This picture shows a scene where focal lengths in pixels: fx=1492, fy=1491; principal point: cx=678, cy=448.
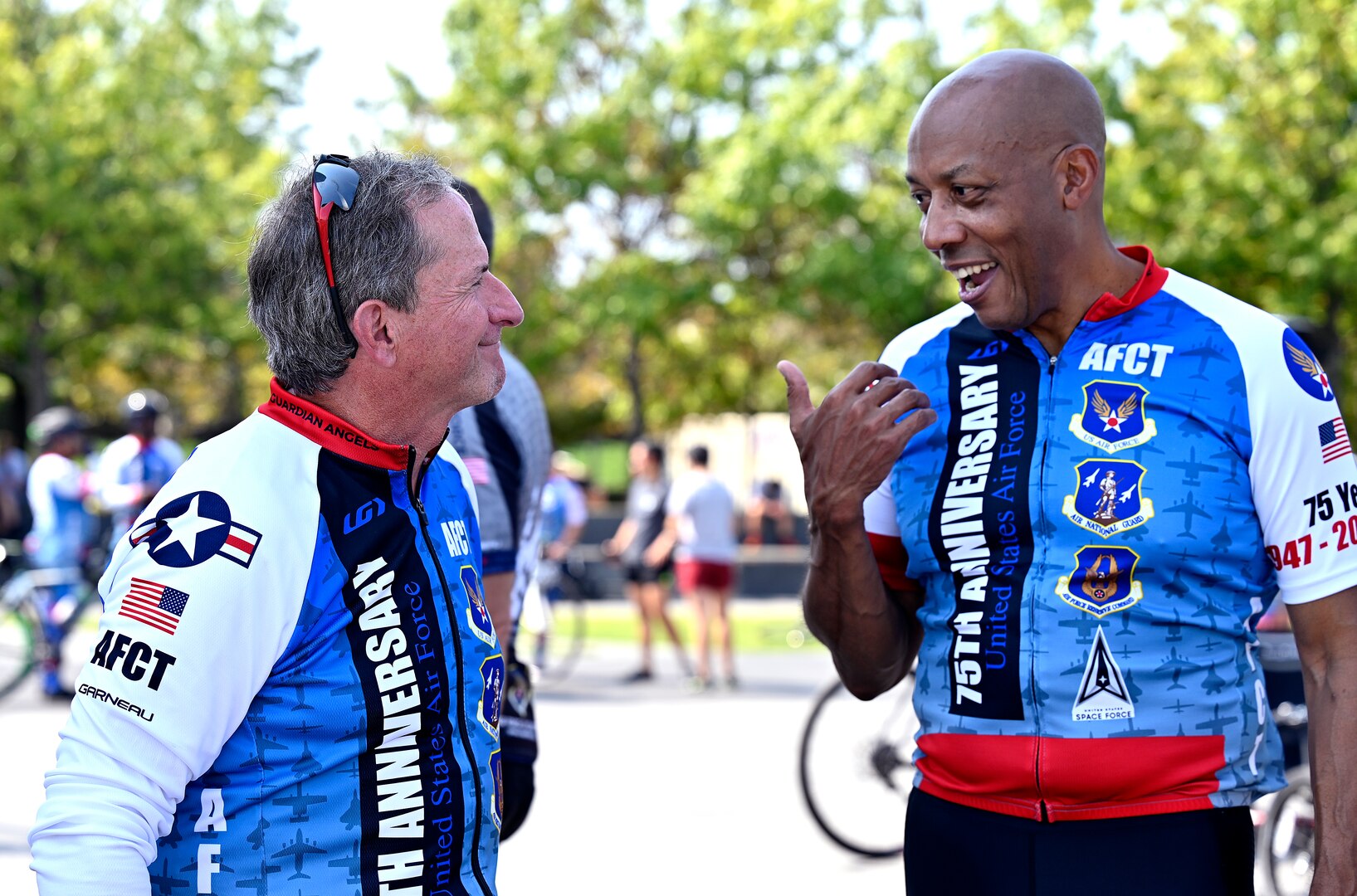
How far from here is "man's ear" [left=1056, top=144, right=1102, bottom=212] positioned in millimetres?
2488

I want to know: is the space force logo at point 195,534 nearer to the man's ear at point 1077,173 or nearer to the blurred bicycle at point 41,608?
the man's ear at point 1077,173

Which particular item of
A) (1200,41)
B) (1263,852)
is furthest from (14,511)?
(1200,41)

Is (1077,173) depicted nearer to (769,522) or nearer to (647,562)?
(647,562)

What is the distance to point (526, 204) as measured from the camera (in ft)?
93.3

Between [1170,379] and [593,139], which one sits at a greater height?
[593,139]

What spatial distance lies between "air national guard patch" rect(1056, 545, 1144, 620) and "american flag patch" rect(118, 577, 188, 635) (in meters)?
1.35

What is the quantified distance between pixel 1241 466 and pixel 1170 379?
0.18 metres

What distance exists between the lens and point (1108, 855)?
2367 mm

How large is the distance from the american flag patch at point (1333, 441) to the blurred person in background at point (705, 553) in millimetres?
10098

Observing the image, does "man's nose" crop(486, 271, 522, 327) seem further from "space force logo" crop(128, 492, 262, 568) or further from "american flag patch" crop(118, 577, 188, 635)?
"american flag patch" crop(118, 577, 188, 635)

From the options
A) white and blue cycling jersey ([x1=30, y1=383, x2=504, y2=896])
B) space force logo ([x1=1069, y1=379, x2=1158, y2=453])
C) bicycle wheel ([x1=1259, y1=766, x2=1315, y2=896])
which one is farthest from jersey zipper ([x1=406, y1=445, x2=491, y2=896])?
bicycle wheel ([x1=1259, y1=766, x2=1315, y2=896])

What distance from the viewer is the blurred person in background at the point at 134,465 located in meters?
10.3

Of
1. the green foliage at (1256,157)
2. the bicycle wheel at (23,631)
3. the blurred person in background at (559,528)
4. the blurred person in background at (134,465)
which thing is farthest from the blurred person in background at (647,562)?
the green foliage at (1256,157)

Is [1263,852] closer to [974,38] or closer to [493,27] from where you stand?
[974,38]
